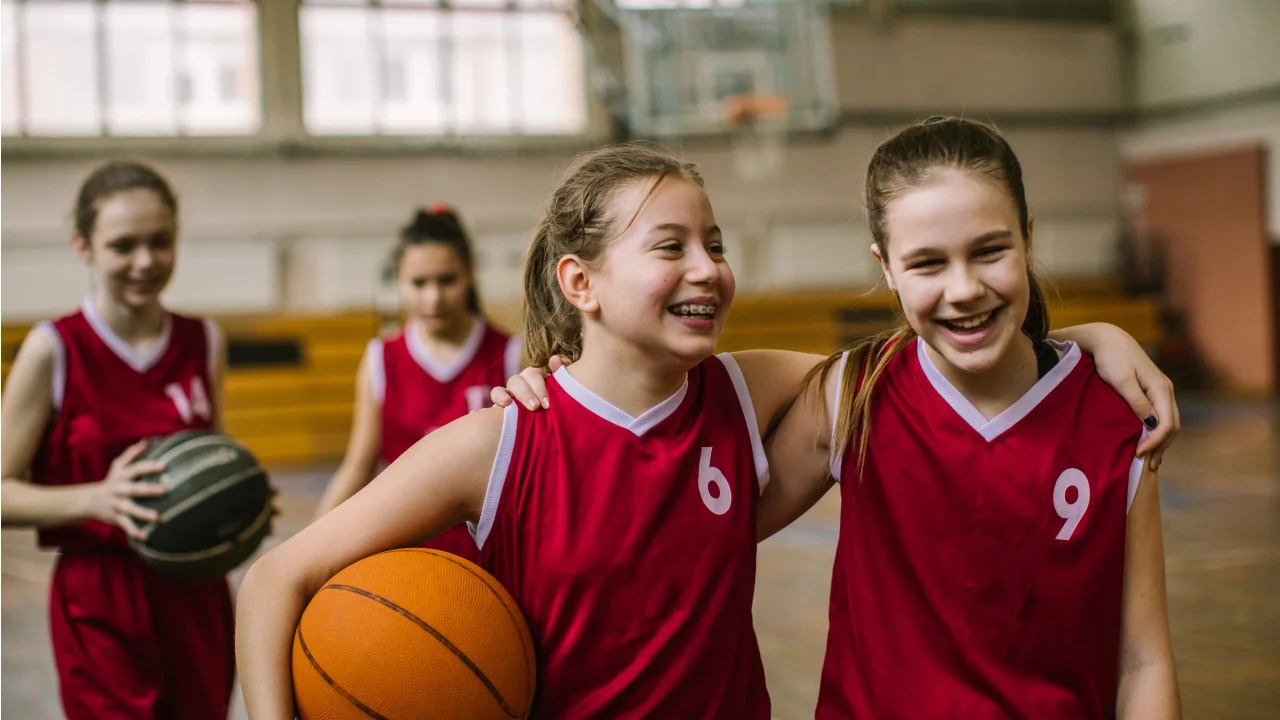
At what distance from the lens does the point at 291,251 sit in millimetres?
11859

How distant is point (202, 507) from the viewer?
2.44 m

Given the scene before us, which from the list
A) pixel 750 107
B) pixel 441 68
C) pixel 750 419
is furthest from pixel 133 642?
pixel 441 68

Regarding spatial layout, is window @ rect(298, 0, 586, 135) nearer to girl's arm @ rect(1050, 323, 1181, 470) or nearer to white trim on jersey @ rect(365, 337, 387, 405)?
white trim on jersey @ rect(365, 337, 387, 405)

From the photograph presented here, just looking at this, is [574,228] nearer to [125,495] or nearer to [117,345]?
[125,495]

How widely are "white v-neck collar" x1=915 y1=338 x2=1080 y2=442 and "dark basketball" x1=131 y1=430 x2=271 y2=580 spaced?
154 centimetres

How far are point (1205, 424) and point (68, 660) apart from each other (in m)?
9.50

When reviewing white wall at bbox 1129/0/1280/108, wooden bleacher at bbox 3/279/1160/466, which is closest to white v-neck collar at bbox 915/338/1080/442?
wooden bleacher at bbox 3/279/1160/466

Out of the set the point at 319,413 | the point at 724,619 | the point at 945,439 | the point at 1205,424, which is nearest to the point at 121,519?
the point at 724,619

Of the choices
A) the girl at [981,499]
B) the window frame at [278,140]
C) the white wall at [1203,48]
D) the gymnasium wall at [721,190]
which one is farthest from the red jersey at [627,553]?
the white wall at [1203,48]

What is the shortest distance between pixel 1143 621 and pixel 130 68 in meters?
11.7

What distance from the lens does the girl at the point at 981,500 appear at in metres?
1.57

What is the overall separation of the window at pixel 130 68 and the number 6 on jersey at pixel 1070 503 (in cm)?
1117

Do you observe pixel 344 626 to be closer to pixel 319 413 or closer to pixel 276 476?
pixel 276 476

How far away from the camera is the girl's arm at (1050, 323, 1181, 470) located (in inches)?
63.9
